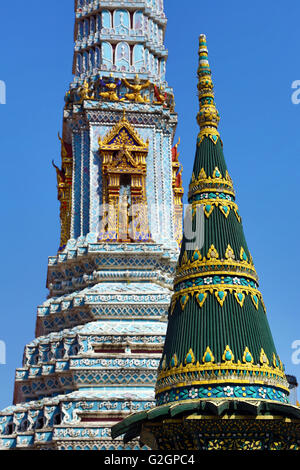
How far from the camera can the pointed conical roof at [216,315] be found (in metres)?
12.5

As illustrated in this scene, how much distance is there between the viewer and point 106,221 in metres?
29.7

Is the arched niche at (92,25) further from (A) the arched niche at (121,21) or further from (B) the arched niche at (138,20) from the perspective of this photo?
(B) the arched niche at (138,20)

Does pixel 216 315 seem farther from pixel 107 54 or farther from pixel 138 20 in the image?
pixel 138 20

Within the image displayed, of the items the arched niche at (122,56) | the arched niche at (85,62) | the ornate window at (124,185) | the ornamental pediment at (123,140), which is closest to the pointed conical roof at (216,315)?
the ornate window at (124,185)

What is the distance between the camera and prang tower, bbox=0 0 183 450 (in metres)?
24.2

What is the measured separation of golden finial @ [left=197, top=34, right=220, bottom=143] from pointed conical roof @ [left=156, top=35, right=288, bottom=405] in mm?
696

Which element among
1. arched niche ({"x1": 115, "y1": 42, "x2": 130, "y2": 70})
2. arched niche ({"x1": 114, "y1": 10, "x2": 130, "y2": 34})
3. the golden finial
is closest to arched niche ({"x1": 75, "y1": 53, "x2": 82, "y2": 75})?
arched niche ({"x1": 115, "y1": 42, "x2": 130, "y2": 70})

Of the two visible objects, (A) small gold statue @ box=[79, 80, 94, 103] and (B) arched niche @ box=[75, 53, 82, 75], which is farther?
(B) arched niche @ box=[75, 53, 82, 75]

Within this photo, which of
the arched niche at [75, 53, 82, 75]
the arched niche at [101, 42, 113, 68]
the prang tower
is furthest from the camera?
the arched niche at [75, 53, 82, 75]

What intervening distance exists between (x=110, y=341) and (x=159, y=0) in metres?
18.3

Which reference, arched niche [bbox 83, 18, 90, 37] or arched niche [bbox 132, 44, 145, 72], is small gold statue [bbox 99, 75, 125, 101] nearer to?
arched niche [bbox 132, 44, 145, 72]

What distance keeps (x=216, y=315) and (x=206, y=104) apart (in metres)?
4.99

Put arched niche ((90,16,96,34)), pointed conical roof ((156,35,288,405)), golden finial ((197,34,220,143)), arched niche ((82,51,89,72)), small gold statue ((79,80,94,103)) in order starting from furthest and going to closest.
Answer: arched niche ((90,16,96,34)) < arched niche ((82,51,89,72)) < small gold statue ((79,80,94,103)) < golden finial ((197,34,220,143)) < pointed conical roof ((156,35,288,405))

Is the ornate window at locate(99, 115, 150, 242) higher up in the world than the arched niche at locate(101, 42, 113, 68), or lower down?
lower down
